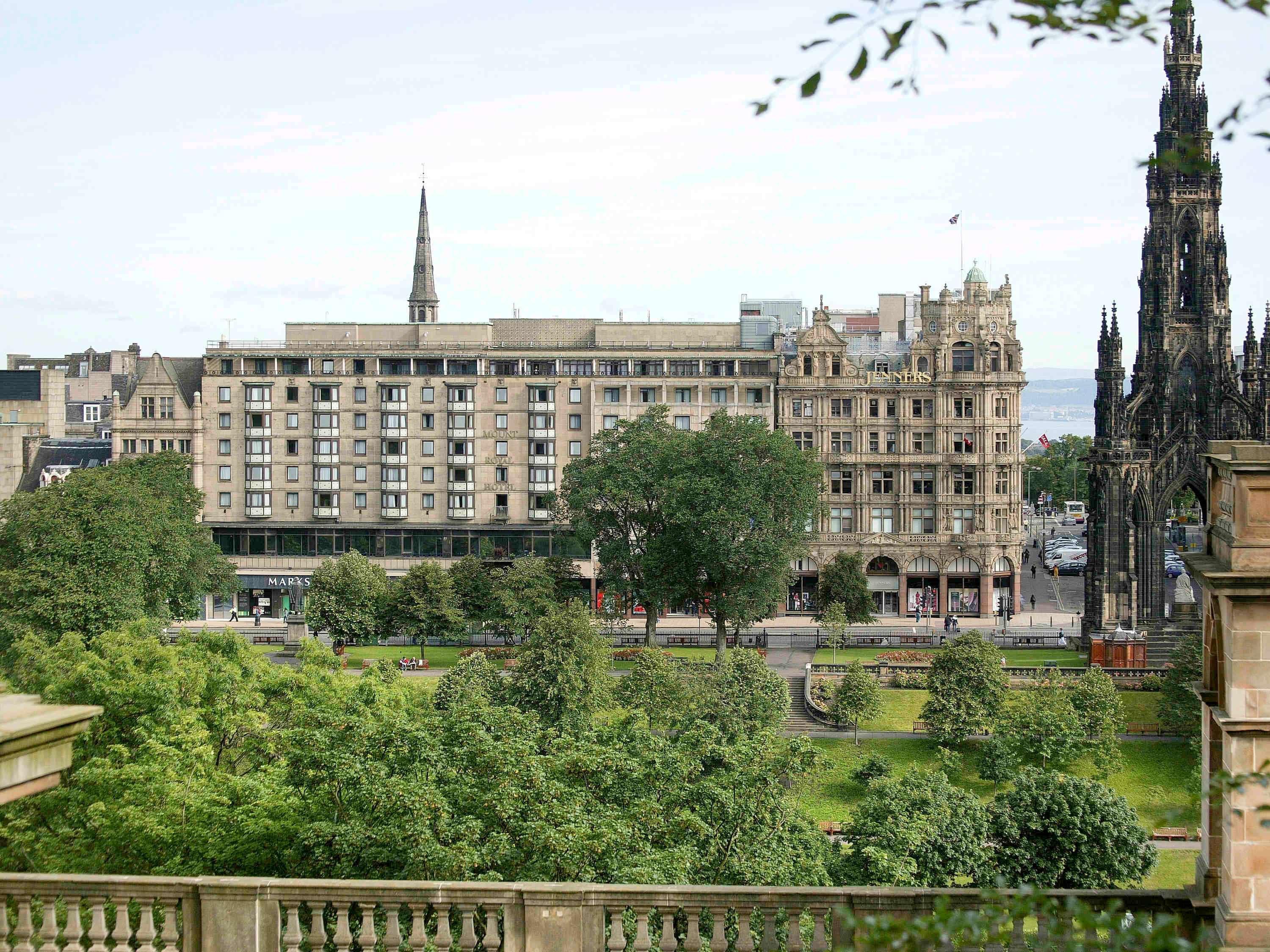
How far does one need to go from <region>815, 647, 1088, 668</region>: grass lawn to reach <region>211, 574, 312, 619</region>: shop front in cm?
3947

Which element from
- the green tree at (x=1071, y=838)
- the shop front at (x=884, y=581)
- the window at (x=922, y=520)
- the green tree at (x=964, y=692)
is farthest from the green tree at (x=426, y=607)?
the green tree at (x=1071, y=838)

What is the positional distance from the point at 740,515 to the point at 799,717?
13.6 m

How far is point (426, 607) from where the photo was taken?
85.9 metres

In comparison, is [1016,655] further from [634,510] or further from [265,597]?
[265,597]

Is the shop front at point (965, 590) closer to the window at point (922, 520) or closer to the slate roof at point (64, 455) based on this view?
the window at point (922, 520)

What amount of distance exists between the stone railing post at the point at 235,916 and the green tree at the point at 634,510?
218ft

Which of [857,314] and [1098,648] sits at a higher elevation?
[857,314]

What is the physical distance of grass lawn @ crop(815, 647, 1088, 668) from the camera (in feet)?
279

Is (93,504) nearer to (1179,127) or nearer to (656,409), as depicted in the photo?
(656,409)

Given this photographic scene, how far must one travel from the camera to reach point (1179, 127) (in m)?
91.8

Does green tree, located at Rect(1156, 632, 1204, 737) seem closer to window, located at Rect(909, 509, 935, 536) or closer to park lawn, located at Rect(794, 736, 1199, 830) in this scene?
park lawn, located at Rect(794, 736, 1199, 830)

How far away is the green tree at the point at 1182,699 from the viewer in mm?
68812

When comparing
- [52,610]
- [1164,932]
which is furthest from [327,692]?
[1164,932]

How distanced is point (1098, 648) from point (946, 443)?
24144mm
